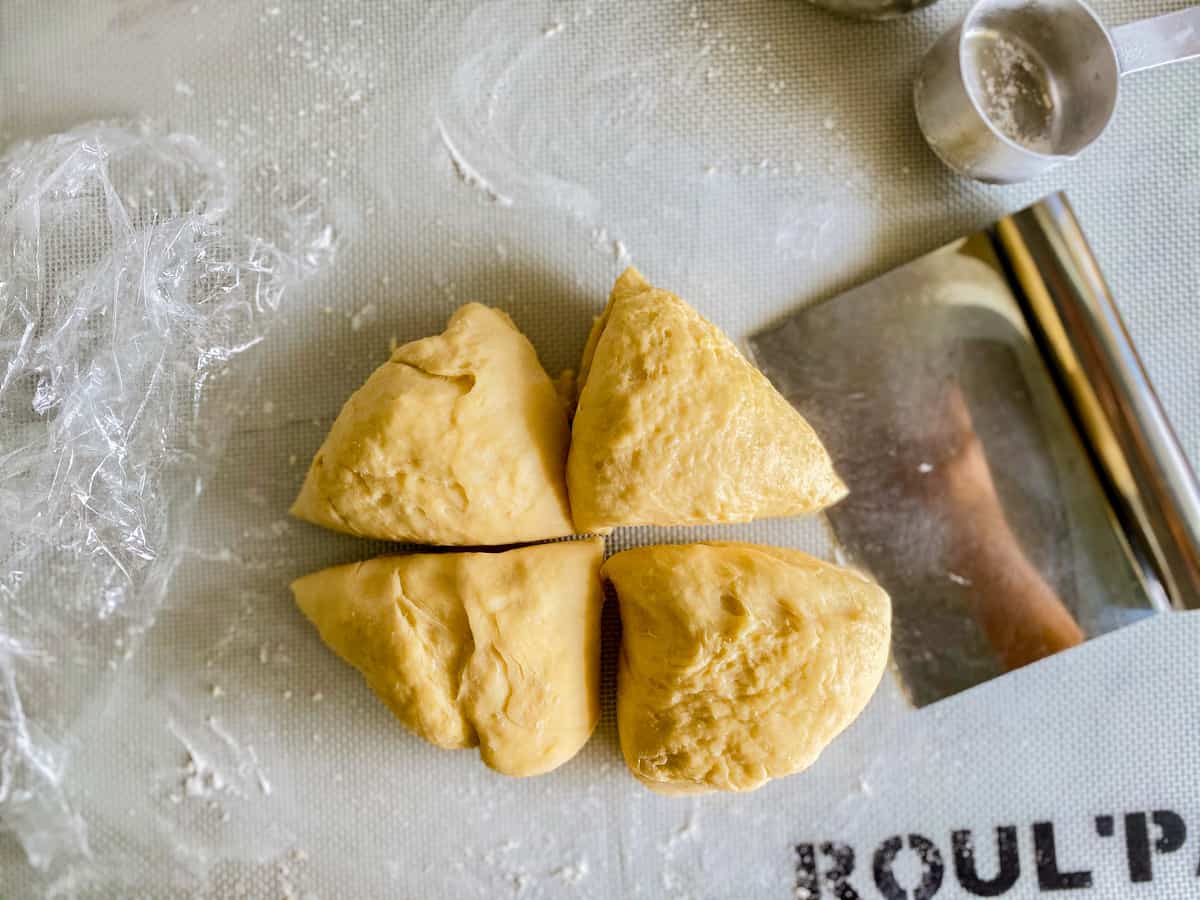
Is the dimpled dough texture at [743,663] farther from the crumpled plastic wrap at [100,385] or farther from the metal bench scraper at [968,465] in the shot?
the crumpled plastic wrap at [100,385]

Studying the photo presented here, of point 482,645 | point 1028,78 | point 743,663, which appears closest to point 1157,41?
point 1028,78

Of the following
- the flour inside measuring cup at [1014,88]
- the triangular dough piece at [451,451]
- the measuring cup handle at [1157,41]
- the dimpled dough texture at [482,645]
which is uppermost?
the measuring cup handle at [1157,41]

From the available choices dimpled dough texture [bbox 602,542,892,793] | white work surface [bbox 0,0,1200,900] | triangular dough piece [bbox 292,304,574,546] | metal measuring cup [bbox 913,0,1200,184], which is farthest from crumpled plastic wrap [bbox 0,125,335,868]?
metal measuring cup [bbox 913,0,1200,184]

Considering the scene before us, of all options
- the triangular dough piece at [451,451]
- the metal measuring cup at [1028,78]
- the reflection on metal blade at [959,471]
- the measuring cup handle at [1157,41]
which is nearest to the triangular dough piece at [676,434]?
the triangular dough piece at [451,451]

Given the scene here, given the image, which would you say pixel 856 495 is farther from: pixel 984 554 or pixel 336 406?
pixel 336 406

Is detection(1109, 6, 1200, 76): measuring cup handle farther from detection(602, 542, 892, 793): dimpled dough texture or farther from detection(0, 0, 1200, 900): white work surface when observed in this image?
detection(602, 542, 892, 793): dimpled dough texture

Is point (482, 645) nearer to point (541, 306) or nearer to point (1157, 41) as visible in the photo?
point (541, 306)
